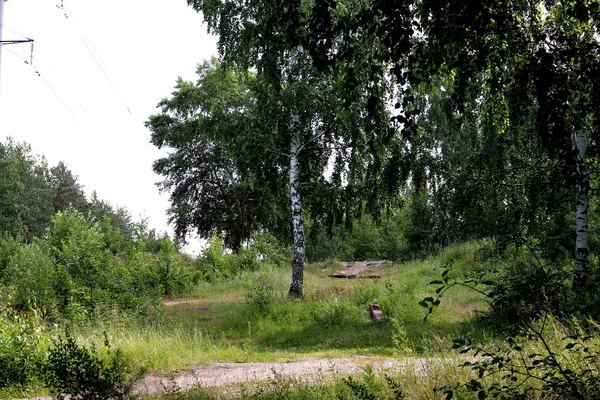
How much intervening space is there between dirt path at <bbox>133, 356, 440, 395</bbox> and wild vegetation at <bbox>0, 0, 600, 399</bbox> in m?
0.25

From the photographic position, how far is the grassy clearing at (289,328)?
7414 mm

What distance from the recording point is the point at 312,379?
16.9 feet

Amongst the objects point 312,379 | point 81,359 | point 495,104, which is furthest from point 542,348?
point 81,359

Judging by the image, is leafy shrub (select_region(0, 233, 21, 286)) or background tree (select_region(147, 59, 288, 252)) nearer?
leafy shrub (select_region(0, 233, 21, 286))

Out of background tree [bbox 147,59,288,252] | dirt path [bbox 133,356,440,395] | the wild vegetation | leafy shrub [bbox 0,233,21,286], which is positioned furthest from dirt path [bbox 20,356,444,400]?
background tree [bbox 147,59,288,252]

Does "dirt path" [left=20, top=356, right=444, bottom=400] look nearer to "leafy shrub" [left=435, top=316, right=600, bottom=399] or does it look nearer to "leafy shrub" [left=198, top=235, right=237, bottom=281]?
"leafy shrub" [left=435, top=316, right=600, bottom=399]

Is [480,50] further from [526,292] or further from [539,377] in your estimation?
[539,377]

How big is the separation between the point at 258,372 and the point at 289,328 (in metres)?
4.36

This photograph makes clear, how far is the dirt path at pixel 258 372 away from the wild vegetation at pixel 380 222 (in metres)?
0.25

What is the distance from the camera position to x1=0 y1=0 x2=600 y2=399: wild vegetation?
3158 mm

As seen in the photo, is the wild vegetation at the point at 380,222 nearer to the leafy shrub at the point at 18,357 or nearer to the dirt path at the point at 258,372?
the leafy shrub at the point at 18,357

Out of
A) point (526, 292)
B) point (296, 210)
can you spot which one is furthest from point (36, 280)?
point (526, 292)

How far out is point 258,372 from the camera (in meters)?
6.24

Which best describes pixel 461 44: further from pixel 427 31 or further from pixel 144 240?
pixel 144 240
